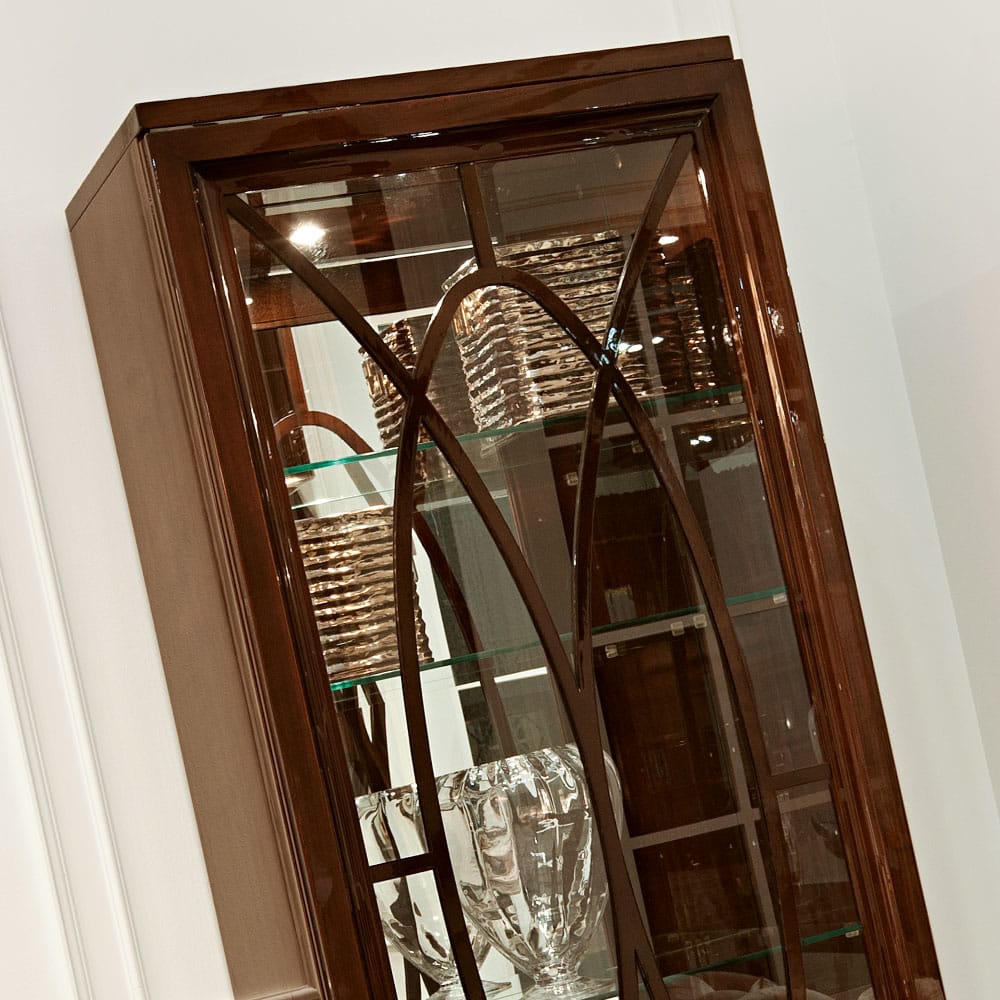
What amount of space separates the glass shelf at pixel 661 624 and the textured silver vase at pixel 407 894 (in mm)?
116

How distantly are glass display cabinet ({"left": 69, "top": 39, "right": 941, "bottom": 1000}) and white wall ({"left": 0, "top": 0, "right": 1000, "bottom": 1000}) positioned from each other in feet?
0.35

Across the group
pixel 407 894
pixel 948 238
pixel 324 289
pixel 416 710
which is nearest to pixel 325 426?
pixel 324 289

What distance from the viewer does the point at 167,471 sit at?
3.31 feet

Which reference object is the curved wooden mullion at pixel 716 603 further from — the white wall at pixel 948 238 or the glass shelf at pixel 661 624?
the white wall at pixel 948 238

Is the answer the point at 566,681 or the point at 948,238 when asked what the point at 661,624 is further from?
the point at 948,238

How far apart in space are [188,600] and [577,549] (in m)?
0.32

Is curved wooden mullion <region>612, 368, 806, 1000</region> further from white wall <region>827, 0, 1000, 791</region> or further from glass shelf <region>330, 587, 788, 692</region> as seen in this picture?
white wall <region>827, 0, 1000, 791</region>

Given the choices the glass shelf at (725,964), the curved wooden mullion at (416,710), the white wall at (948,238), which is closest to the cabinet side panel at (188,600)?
the curved wooden mullion at (416,710)

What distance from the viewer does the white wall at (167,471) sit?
3.73ft

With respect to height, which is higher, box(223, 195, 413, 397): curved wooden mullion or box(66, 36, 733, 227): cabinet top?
box(66, 36, 733, 227): cabinet top

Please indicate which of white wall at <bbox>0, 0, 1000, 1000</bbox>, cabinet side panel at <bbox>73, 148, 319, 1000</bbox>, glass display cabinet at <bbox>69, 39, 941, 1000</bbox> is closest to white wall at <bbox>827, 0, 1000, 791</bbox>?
white wall at <bbox>0, 0, 1000, 1000</bbox>

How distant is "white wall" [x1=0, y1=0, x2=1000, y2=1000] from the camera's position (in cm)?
114

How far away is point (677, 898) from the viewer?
0.99 m

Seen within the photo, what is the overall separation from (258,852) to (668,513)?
0.42 meters
